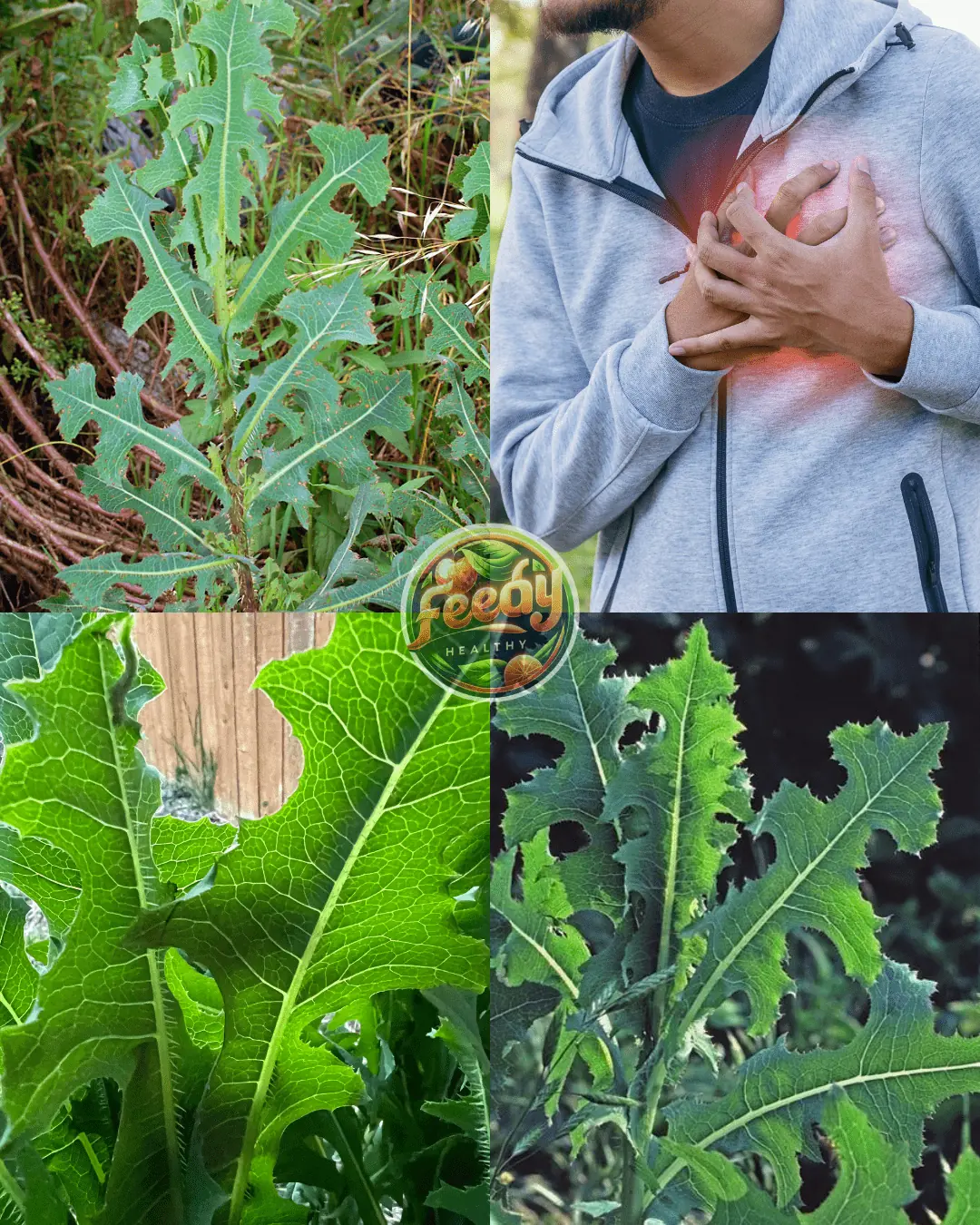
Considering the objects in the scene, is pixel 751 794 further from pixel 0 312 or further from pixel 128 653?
pixel 0 312

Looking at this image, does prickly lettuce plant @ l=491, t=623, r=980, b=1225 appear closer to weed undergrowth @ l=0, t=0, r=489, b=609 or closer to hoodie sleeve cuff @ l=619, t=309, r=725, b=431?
hoodie sleeve cuff @ l=619, t=309, r=725, b=431

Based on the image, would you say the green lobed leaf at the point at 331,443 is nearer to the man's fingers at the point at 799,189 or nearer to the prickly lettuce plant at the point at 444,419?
the prickly lettuce plant at the point at 444,419

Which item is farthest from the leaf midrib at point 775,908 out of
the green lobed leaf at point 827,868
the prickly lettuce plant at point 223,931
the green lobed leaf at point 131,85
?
the green lobed leaf at point 131,85

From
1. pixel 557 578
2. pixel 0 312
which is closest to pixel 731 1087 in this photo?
pixel 557 578

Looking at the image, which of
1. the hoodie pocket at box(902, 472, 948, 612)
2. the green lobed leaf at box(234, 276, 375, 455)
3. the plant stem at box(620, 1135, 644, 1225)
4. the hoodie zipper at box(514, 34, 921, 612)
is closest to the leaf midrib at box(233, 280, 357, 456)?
the green lobed leaf at box(234, 276, 375, 455)

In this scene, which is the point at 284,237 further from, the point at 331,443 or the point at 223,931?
the point at 223,931
